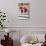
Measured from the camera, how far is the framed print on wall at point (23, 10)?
11.3 feet

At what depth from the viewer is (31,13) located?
137 inches

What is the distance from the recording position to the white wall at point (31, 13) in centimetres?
347

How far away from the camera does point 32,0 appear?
11.3ft

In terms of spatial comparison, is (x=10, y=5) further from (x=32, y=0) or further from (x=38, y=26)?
(x=38, y=26)

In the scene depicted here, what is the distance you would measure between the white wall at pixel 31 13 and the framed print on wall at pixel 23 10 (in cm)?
9

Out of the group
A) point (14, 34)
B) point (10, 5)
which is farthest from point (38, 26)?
point (10, 5)

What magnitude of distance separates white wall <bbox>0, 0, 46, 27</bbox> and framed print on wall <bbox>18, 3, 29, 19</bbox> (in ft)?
0.31

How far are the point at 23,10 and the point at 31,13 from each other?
0.66 feet

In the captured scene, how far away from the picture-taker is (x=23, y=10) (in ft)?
11.5

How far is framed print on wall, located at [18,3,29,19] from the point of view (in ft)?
11.3

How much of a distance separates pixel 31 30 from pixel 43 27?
0.29 metres

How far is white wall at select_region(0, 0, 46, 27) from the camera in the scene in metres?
3.47

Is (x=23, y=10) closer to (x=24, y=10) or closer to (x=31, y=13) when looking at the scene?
(x=24, y=10)

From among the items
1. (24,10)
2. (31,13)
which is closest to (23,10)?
(24,10)
